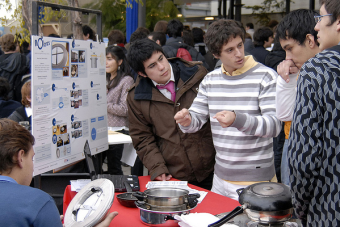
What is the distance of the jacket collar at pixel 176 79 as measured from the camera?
104 inches

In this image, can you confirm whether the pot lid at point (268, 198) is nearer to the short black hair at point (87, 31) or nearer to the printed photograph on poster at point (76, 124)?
the printed photograph on poster at point (76, 124)

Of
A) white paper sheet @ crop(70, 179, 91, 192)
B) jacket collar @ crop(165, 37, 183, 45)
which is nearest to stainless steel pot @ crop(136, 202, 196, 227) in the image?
white paper sheet @ crop(70, 179, 91, 192)

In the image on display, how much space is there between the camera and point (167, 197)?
1.77 metres

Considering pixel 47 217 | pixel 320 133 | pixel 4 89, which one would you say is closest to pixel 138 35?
pixel 4 89

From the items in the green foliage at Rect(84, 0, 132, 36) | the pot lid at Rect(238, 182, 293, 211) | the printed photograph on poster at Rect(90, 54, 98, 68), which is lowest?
the pot lid at Rect(238, 182, 293, 211)

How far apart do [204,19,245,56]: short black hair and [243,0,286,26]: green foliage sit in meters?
8.27

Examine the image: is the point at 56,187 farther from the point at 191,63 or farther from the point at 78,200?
the point at 191,63

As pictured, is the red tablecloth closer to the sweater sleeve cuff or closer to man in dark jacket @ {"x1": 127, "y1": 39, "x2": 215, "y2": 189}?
man in dark jacket @ {"x1": 127, "y1": 39, "x2": 215, "y2": 189}

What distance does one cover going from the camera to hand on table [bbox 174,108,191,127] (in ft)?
7.28

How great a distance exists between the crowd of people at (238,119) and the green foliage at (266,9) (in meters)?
7.86

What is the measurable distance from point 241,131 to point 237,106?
0.72 ft

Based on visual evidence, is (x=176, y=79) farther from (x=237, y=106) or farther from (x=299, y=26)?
(x=299, y=26)

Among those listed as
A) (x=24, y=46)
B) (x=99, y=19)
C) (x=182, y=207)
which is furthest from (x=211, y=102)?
(x=24, y=46)

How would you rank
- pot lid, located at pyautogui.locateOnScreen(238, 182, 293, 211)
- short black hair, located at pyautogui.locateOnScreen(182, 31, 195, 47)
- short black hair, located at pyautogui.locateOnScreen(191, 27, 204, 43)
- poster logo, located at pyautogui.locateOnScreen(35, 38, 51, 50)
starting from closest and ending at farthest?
pot lid, located at pyautogui.locateOnScreen(238, 182, 293, 211)
poster logo, located at pyautogui.locateOnScreen(35, 38, 51, 50)
short black hair, located at pyautogui.locateOnScreen(182, 31, 195, 47)
short black hair, located at pyautogui.locateOnScreen(191, 27, 204, 43)
